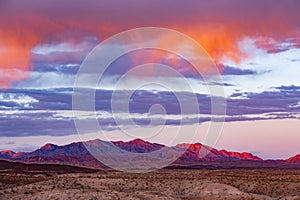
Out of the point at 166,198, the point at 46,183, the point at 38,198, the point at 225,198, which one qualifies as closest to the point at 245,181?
the point at 225,198

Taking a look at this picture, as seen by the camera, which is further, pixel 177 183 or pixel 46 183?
pixel 177 183

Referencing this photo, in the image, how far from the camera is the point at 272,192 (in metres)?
65.6

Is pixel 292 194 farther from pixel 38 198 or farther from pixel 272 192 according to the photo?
pixel 38 198

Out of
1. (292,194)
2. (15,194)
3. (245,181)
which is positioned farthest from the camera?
(245,181)

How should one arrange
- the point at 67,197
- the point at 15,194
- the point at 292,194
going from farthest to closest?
the point at 292,194, the point at 15,194, the point at 67,197

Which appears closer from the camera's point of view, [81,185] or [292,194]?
[292,194]

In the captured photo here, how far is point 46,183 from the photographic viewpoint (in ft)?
217

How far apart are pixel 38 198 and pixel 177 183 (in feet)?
76.9

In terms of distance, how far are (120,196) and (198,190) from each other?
43.9ft

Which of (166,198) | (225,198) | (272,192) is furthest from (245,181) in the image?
(166,198)

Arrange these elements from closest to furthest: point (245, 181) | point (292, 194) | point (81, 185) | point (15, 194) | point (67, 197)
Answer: point (67, 197) → point (15, 194) → point (292, 194) → point (81, 185) → point (245, 181)

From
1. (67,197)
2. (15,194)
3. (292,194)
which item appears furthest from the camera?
(292,194)

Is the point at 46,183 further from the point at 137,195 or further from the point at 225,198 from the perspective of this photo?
the point at 225,198

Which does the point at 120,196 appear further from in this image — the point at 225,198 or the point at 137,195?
the point at 225,198
